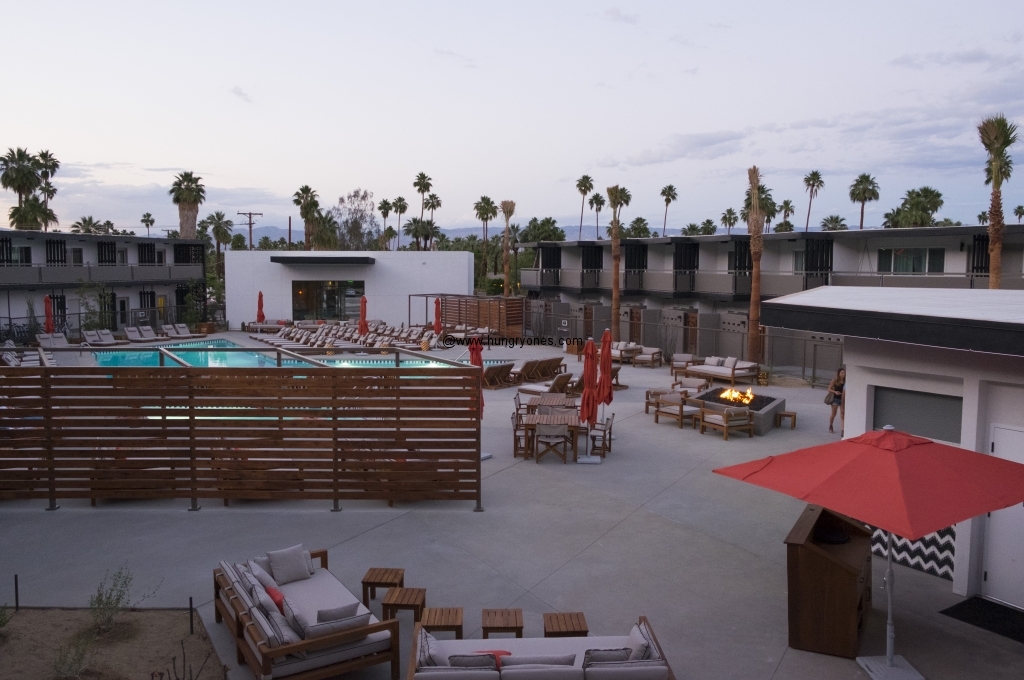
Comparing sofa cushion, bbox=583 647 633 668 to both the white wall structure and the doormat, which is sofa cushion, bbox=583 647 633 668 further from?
the white wall structure

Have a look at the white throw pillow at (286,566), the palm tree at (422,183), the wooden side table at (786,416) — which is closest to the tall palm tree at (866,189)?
the palm tree at (422,183)

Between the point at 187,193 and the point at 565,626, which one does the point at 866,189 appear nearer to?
the point at 187,193

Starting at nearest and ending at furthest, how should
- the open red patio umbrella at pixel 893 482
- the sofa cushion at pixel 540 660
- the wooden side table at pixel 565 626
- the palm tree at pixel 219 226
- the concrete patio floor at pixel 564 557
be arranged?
the sofa cushion at pixel 540 660 < the open red patio umbrella at pixel 893 482 < the wooden side table at pixel 565 626 < the concrete patio floor at pixel 564 557 < the palm tree at pixel 219 226

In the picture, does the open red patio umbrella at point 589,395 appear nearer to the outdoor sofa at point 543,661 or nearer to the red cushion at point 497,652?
the outdoor sofa at point 543,661

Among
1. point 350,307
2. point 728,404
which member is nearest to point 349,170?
point 350,307

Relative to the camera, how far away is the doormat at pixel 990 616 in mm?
7125

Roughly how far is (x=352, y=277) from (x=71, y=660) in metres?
36.3

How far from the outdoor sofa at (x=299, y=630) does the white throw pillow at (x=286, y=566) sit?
0.55 feet

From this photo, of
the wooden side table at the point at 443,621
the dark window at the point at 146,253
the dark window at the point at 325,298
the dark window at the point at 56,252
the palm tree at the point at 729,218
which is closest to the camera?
the wooden side table at the point at 443,621

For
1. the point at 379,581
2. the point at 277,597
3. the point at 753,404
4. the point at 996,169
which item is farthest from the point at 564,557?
the point at 996,169

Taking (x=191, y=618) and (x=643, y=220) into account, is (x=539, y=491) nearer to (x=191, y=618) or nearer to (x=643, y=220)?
(x=191, y=618)

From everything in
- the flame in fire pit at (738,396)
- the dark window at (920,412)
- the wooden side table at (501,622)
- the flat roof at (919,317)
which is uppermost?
the flat roof at (919,317)

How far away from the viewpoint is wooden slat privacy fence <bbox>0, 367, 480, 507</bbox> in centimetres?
1038

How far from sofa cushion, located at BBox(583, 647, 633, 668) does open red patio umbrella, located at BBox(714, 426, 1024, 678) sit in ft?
5.94
